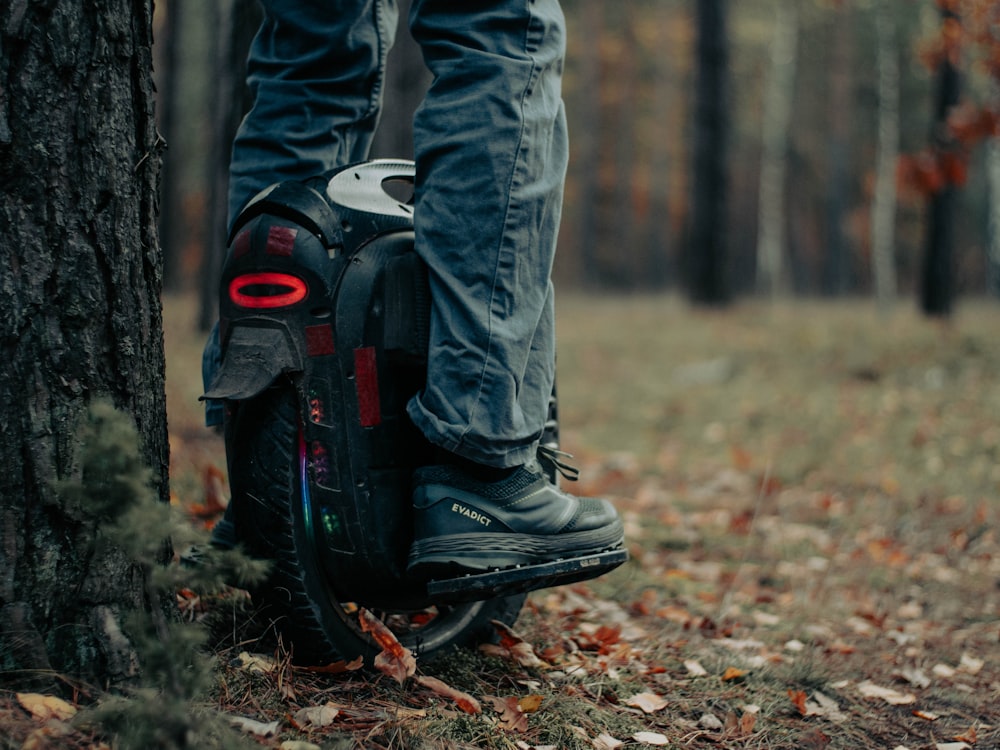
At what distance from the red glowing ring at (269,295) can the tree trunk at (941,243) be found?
10.6m

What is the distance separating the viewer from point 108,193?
5.12 feet

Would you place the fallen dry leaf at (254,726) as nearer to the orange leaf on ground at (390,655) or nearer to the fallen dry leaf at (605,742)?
the orange leaf on ground at (390,655)

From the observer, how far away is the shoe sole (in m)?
1.69

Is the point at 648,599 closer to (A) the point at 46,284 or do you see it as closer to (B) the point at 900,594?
(B) the point at 900,594

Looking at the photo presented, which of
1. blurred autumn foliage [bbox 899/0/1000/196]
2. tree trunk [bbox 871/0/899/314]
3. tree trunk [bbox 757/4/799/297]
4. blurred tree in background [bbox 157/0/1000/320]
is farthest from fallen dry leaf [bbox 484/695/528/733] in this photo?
tree trunk [bbox 757/4/799/297]

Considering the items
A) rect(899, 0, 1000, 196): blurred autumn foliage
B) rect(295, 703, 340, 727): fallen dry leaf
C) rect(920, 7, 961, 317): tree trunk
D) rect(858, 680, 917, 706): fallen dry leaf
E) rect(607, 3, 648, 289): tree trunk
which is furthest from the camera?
rect(607, 3, 648, 289): tree trunk

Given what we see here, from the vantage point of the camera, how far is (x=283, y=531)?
1777 mm

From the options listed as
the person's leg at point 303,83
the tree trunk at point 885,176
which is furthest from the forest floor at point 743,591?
the tree trunk at point 885,176

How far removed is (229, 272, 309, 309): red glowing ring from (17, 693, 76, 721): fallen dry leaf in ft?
2.52

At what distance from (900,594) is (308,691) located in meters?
2.46

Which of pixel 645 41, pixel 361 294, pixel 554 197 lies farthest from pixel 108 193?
pixel 645 41

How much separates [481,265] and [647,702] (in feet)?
3.46

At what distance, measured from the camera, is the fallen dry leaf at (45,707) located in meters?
1.40

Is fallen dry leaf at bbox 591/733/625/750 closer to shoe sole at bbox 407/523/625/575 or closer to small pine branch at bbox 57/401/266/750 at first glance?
shoe sole at bbox 407/523/625/575
